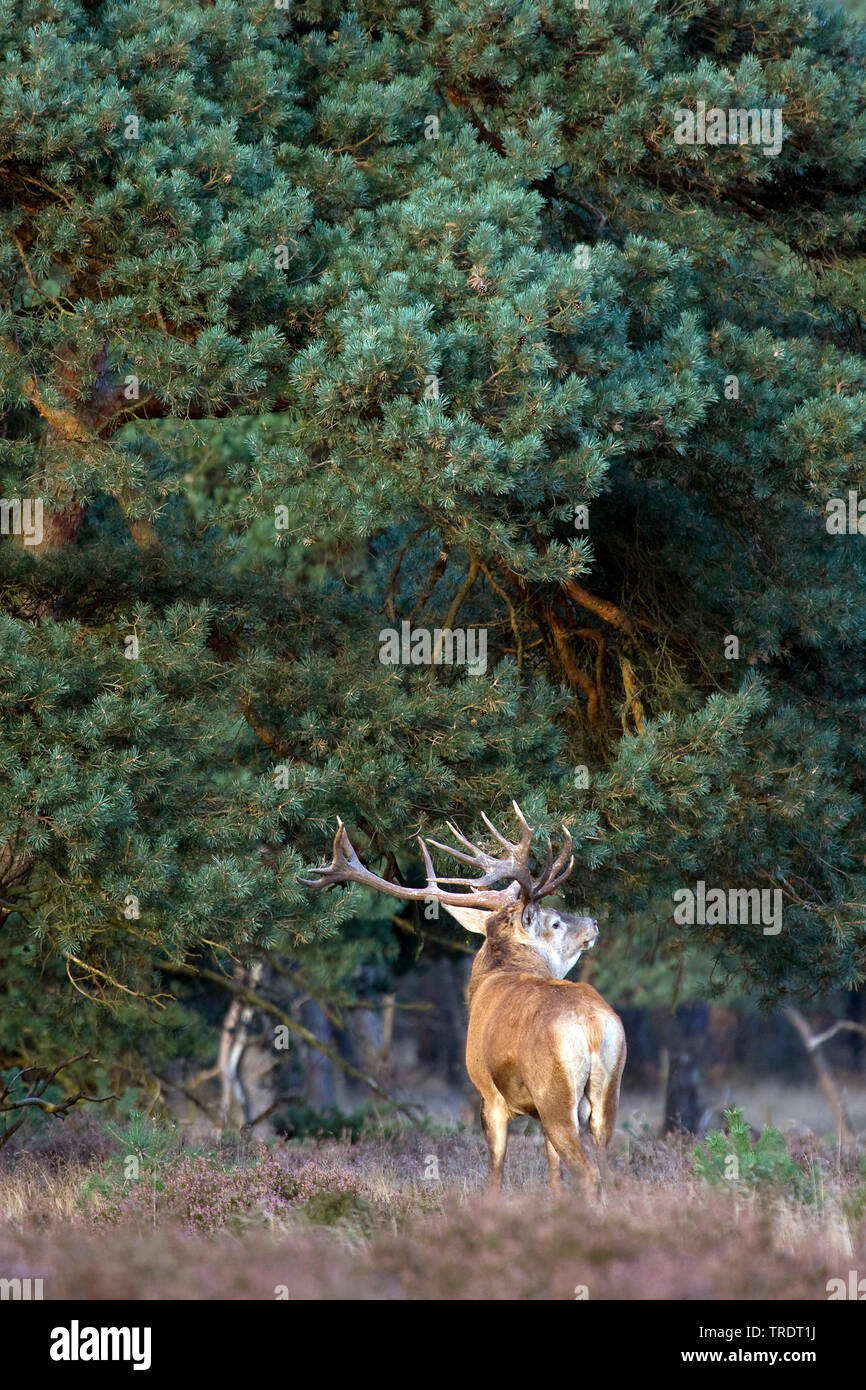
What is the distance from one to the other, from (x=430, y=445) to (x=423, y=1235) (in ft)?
14.1

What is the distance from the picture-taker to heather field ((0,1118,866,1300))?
6047 millimetres

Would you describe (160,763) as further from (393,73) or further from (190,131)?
(393,73)

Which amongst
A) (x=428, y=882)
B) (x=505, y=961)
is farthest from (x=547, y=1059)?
(x=428, y=882)

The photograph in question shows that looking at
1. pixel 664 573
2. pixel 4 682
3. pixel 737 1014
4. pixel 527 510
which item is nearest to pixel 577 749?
pixel 664 573

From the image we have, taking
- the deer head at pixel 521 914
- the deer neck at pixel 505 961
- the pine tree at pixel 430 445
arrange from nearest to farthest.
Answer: the deer neck at pixel 505 961
the deer head at pixel 521 914
the pine tree at pixel 430 445

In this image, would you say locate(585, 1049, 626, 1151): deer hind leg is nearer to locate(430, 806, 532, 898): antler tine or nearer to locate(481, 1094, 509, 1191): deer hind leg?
locate(481, 1094, 509, 1191): deer hind leg

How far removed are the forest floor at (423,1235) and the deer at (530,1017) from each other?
1.07 ft

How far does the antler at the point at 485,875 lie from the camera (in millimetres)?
9047

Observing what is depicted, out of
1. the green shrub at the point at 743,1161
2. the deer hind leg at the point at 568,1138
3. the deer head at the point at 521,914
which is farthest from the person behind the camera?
the deer head at the point at 521,914

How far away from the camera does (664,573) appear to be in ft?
39.5

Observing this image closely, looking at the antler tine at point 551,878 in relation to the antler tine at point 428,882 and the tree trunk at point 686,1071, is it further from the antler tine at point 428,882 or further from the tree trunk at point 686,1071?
the tree trunk at point 686,1071

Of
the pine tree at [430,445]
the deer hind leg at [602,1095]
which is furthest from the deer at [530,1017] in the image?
the pine tree at [430,445]

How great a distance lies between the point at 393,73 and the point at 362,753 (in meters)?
4.70

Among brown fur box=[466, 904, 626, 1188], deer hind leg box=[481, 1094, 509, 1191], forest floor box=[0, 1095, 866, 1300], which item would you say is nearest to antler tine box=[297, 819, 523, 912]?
brown fur box=[466, 904, 626, 1188]
